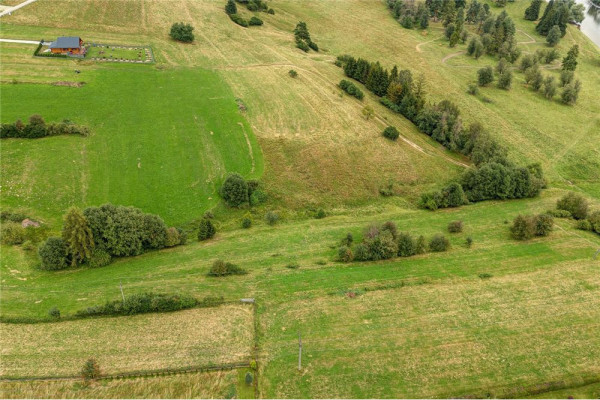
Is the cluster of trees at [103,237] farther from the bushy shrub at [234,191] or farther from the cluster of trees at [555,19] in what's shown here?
the cluster of trees at [555,19]

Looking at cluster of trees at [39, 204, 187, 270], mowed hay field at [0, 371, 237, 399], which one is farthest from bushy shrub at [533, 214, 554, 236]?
cluster of trees at [39, 204, 187, 270]

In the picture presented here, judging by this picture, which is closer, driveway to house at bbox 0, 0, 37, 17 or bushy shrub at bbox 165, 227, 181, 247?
bushy shrub at bbox 165, 227, 181, 247

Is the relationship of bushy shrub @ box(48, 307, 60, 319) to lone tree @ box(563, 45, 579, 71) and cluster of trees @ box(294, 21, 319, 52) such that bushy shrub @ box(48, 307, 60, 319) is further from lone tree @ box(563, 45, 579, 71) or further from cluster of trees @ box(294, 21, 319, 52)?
lone tree @ box(563, 45, 579, 71)

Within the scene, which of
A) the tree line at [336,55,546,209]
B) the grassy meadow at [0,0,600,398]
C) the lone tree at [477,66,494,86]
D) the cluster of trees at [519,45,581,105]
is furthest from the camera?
the lone tree at [477,66,494,86]

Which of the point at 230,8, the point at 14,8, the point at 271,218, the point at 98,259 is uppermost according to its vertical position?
the point at 230,8

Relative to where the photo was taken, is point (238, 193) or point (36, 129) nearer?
point (238, 193)

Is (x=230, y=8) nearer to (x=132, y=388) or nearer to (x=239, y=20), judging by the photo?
(x=239, y=20)

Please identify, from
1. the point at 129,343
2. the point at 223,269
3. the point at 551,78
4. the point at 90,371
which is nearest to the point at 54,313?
the point at 129,343
